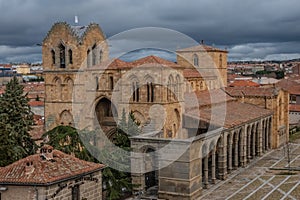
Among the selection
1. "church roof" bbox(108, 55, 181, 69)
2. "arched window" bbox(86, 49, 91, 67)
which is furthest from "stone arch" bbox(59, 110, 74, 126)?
"church roof" bbox(108, 55, 181, 69)

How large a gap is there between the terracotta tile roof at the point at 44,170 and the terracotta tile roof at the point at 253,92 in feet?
93.1

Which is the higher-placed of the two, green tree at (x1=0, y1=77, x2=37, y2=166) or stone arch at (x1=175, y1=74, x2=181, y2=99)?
stone arch at (x1=175, y1=74, x2=181, y2=99)

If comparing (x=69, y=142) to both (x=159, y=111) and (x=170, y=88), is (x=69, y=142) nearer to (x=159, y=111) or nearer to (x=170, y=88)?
(x=159, y=111)

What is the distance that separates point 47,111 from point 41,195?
2165 centimetres

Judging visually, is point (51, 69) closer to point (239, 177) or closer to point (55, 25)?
point (55, 25)

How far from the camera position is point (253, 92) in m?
49.4

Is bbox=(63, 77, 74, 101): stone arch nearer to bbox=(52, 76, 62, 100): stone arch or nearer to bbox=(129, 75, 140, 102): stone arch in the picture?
bbox=(52, 76, 62, 100): stone arch

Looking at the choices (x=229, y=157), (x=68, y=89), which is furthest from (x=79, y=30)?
(x=229, y=157)

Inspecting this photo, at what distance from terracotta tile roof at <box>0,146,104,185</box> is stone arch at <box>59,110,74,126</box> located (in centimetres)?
1726

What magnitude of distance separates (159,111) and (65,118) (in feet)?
33.2

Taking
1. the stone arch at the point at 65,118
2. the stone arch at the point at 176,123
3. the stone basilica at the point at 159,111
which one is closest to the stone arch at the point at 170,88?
the stone basilica at the point at 159,111

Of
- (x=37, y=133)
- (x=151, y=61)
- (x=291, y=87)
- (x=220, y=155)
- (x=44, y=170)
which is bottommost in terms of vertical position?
(x=220, y=155)

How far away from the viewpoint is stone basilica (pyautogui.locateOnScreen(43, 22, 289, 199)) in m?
29.4

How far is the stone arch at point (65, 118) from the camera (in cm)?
4110
